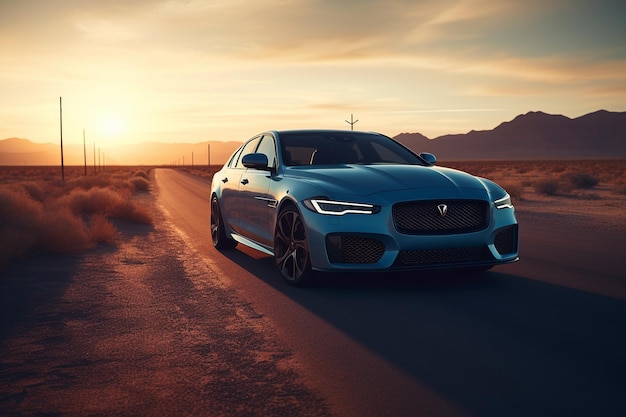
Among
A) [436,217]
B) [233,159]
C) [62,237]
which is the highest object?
[233,159]

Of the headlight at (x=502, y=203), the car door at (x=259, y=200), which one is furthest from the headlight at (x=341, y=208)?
the headlight at (x=502, y=203)

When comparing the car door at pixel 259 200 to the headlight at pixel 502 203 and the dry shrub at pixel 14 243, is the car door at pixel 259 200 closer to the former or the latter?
the headlight at pixel 502 203

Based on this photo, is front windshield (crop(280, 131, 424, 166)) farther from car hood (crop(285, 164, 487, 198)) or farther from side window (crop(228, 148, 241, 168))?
side window (crop(228, 148, 241, 168))

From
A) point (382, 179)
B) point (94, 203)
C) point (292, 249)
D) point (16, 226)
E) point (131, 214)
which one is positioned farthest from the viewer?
point (94, 203)

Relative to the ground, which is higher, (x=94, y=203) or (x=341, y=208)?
(x=341, y=208)

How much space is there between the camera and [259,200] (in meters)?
8.03

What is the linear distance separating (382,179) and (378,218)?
1.93 feet

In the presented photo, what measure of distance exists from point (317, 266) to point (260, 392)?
279 centimetres

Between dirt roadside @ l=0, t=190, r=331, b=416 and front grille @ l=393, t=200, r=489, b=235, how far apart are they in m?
1.67

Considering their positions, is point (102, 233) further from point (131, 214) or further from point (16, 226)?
point (131, 214)

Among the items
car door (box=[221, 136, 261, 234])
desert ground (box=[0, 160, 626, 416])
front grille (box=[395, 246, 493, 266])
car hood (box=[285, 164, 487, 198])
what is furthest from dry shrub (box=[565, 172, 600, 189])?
front grille (box=[395, 246, 493, 266])

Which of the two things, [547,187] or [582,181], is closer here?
[547,187]

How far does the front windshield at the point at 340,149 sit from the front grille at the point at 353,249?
73.4 inches

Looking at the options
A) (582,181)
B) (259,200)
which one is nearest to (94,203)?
(259,200)
